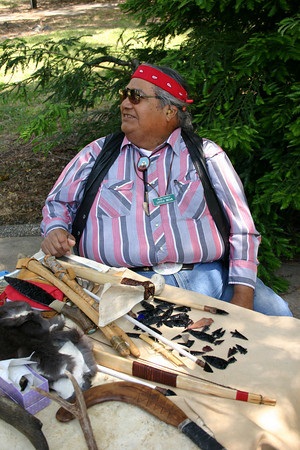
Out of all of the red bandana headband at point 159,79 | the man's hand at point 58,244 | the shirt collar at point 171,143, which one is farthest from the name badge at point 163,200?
the red bandana headband at point 159,79

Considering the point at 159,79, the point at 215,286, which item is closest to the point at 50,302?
the point at 215,286

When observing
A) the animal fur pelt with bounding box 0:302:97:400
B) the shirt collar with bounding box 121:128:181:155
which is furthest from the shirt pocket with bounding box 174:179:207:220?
the animal fur pelt with bounding box 0:302:97:400

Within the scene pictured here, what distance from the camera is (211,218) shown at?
273 centimetres

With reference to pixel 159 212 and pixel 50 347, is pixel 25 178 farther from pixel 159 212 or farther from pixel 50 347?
pixel 50 347

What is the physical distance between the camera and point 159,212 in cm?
273

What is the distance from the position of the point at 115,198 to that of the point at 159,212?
0.74ft

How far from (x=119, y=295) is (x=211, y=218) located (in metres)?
0.78

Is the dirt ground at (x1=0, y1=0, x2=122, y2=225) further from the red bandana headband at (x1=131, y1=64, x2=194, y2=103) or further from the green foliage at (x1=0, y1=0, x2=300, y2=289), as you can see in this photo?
the red bandana headband at (x1=131, y1=64, x2=194, y2=103)

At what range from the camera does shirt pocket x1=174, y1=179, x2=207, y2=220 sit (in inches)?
108

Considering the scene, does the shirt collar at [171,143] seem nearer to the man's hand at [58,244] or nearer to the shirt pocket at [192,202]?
the shirt pocket at [192,202]

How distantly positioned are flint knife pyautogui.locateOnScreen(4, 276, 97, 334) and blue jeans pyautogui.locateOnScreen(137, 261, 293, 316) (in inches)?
24.9

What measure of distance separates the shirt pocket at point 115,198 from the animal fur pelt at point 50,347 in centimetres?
90

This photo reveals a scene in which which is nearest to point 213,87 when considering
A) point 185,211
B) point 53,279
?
point 185,211

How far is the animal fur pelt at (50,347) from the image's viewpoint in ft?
5.71
